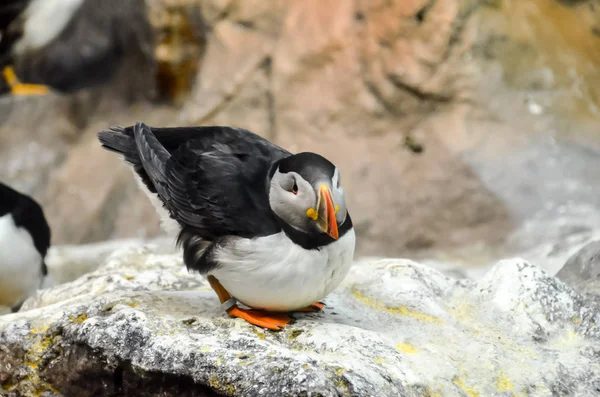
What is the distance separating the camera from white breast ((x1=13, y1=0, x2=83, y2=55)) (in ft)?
28.2

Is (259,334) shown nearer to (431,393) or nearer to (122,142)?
(431,393)

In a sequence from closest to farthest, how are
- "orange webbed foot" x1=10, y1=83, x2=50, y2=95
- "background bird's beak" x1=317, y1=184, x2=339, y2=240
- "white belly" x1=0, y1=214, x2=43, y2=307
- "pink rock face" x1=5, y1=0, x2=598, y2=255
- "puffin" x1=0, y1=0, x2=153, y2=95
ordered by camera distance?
"background bird's beak" x1=317, y1=184, x2=339, y2=240 < "white belly" x1=0, y1=214, x2=43, y2=307 < "pink rock face" x1=5, y1=0, x2=598, y2=255 < "puffin" x1=0, y1=0, x2=153, y2=95 < "orange webbed foot" x1=10, y1=83, x2=50, y2=95

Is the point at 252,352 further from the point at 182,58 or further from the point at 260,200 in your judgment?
the point at 182,58

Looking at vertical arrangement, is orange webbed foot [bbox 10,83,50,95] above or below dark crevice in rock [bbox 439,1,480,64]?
below

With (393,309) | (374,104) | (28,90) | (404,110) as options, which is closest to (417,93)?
(404,110)

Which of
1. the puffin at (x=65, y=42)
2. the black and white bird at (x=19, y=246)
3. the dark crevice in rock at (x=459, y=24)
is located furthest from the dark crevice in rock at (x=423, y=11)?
the black and white bird at (x=19, y=246)

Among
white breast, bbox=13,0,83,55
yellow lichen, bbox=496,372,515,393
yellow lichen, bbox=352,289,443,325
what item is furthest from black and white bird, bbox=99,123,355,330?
white breast, bbox=13,0,83,55

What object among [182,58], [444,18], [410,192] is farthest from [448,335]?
[182,58]

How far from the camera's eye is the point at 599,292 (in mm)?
3123

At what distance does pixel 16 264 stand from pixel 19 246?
0.10 m

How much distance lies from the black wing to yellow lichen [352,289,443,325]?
2.28 ft

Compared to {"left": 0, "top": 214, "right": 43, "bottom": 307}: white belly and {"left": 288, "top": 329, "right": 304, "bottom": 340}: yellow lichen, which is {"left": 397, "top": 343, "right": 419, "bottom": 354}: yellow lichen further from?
{"left": 0, "top": 214, "right": 43, "bottom": 307}: white belly

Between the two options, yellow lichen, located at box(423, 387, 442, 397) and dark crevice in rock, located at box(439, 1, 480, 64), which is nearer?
yellow lichen, located at box(423, 387, 442, 397)

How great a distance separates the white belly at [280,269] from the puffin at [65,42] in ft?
17.6
